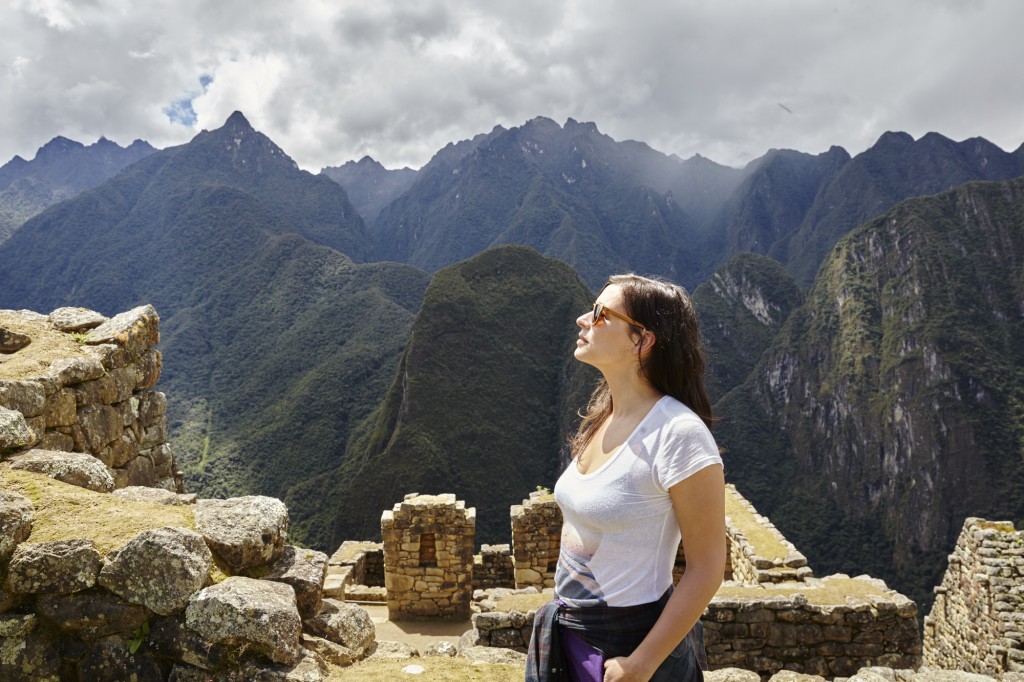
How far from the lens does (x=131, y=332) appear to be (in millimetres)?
6668

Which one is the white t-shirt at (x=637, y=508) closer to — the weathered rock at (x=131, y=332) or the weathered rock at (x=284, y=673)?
the weathered rock at (x=284, y=673)

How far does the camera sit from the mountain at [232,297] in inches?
3169

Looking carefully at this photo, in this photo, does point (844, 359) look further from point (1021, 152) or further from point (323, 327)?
point (1021, 152)

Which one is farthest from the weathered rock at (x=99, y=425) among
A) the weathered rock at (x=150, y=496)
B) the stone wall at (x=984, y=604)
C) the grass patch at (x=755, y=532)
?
the stone wall at (x=984, y=604)

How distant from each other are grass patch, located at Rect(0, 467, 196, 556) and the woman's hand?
245cm

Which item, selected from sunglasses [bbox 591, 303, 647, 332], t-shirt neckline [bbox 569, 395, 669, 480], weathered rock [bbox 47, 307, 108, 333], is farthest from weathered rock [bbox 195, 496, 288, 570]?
weathered rock [bbox 47, 307, 108, 333]

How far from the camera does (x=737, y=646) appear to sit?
19.4 ft

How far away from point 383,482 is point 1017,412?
284 ft

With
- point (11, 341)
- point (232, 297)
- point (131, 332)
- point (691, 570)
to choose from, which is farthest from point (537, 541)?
point (232, 297)

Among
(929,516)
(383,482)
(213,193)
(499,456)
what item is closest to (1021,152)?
(929,516)

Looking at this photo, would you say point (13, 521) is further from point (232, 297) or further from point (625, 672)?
point (232, 297)

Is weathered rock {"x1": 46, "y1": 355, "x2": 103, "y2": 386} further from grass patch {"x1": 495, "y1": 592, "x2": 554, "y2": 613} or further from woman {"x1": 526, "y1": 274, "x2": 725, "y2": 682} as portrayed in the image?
woman {"x1": 526, "y1": 274, "x2": 725, "y2": 682}

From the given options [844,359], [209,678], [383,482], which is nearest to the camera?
[209,678]

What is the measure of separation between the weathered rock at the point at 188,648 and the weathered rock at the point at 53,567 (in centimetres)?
41
